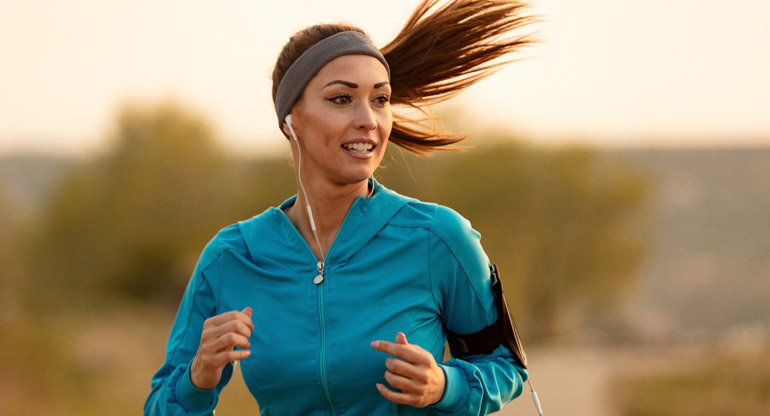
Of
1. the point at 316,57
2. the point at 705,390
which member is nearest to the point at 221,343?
the point at 316,57

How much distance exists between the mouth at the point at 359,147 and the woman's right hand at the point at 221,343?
21.3 inches

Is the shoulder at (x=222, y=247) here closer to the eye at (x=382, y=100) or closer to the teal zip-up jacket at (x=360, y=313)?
the teal zip-up jacket at (x=360, y=313)

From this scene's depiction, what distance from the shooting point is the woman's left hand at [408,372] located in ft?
8.48

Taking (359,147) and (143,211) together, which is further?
(143,211)

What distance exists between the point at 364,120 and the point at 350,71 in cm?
17

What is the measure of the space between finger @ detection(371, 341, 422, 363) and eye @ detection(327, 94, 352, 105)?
72 cm

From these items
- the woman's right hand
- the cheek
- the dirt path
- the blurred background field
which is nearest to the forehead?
the cheek

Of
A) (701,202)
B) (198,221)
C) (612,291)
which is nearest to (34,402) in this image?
(198,221)

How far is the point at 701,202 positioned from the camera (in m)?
55.3

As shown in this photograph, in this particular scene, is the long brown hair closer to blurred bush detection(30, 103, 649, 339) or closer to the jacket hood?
the jacket hood

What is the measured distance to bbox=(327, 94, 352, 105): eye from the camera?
2924 mm

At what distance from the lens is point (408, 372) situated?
8.50ft

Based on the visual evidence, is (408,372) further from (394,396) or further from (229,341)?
(229,341)

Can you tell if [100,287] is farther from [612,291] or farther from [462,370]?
[462,370]
